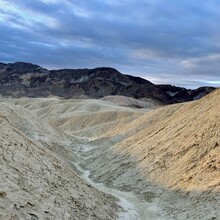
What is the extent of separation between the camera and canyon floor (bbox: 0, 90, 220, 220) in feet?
54.8

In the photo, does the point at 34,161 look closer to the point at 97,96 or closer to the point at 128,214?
the point at 128,214

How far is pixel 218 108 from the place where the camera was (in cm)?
3022

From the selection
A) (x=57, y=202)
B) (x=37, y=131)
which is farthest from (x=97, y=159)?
(x=57, y=202)

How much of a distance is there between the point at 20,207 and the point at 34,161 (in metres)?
5.31

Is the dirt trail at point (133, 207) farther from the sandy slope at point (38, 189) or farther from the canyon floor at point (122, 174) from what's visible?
the sandy slope at point (38, 189)

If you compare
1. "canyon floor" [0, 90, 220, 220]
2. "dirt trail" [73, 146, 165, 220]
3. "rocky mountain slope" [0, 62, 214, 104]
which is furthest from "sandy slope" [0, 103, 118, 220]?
"rocky mountain slope" [0, 62, 214, 104]

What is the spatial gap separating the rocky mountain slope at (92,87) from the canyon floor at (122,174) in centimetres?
12454

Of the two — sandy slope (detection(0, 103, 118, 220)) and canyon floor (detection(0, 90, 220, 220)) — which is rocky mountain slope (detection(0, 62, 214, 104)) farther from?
sandy slope (detection(0, 103, 118, 220))

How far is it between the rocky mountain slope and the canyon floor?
125m

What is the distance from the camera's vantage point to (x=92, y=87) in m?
172

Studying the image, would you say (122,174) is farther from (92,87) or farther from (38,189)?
(92,87)

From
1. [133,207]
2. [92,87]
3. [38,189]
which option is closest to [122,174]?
[133,207]

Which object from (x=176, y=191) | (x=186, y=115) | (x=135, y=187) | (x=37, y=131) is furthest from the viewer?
(x=37, y=131)

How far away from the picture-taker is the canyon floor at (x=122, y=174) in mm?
16703
